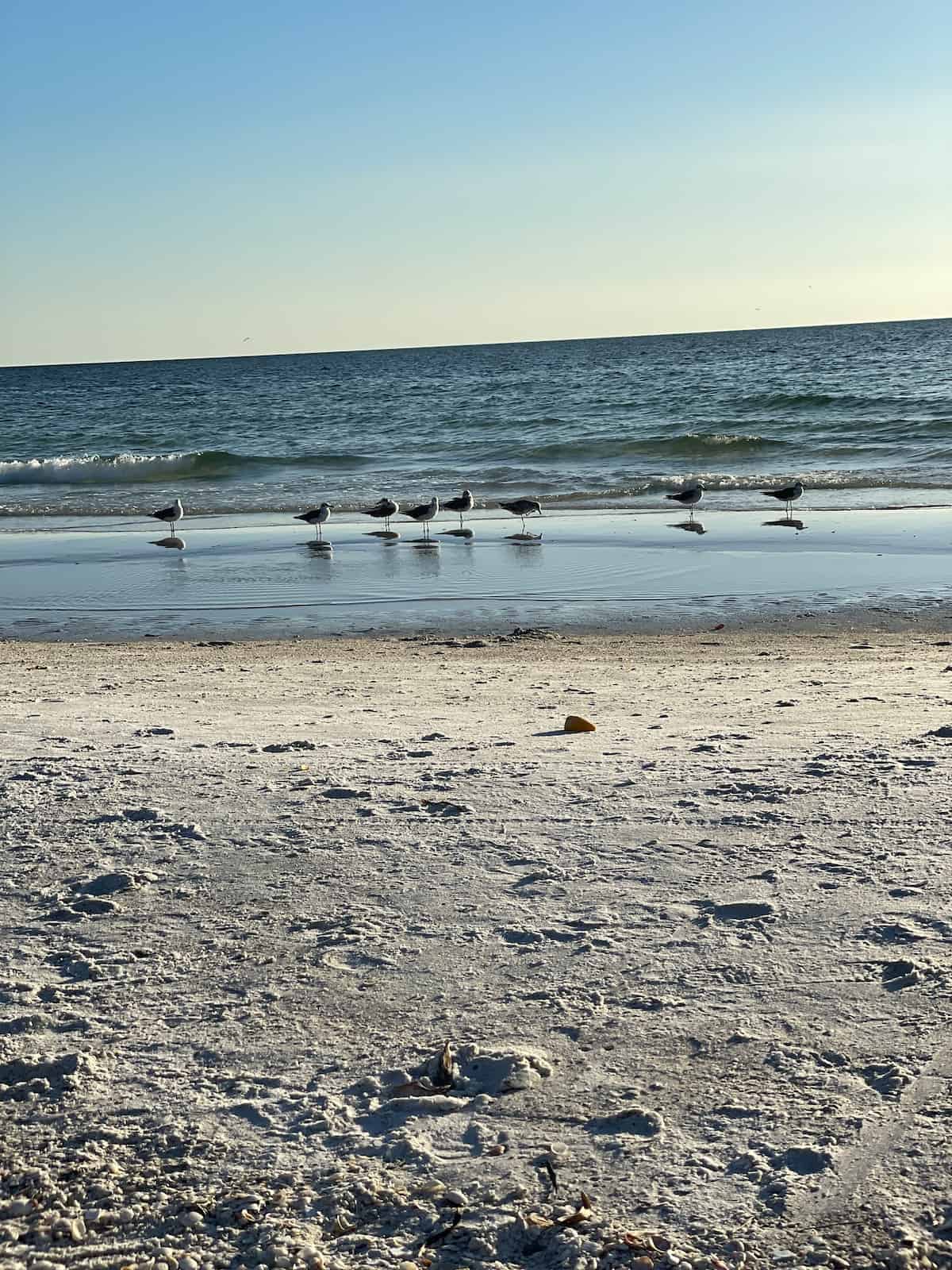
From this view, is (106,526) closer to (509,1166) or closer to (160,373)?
(509,1166)

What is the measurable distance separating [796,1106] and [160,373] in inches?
3735

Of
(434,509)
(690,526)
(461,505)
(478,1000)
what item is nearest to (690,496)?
(690,526)

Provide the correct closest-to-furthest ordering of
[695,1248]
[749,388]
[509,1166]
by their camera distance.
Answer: [695,1248] < [509,1166] < [749,388]

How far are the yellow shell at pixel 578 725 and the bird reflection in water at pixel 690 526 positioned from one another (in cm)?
1014

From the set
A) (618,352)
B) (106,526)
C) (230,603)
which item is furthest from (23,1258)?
(618,352)

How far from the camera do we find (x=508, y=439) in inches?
1272

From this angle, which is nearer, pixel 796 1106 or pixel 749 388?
pixel 796 1106

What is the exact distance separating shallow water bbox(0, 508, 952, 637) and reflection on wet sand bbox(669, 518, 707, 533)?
0.07 m

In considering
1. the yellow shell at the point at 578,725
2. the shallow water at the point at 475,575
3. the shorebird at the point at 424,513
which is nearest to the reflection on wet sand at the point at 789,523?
the shallow water at the point at 475,575

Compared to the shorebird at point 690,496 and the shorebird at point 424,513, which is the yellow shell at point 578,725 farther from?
the shorebird at point 690,496

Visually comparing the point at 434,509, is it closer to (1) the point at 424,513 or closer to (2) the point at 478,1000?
(1) the point at 424,513

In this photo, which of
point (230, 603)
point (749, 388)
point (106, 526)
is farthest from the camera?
point (749, 388)

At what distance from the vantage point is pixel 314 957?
3.47 m

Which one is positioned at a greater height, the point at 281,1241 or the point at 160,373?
the point at 160,373
